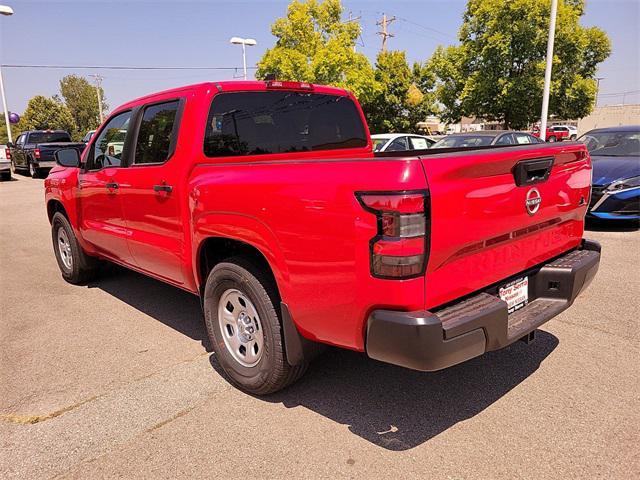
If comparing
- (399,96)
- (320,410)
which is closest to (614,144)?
(320,410)

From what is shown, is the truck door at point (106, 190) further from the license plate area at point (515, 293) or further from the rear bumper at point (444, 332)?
the license plate area at point (515, 293)

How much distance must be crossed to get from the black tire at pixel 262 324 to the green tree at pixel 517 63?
1948cm

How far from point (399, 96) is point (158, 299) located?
3176 centimetres

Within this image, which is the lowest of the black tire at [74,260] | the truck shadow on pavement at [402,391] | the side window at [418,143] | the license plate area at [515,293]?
the truck shadow on pavement at [402,391]

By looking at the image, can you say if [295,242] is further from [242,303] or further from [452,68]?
[452,68]

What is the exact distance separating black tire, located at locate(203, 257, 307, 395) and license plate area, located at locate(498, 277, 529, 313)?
1241 millimetres

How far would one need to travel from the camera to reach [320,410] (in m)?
2.95

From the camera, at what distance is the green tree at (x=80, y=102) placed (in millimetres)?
64375

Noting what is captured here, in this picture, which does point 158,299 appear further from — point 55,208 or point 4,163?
point 4,163

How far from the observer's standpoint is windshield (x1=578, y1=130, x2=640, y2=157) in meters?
8.59

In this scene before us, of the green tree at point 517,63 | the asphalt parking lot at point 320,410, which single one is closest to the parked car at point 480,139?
the asphalt parking lot at point 320,410

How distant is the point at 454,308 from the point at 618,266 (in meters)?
4.44

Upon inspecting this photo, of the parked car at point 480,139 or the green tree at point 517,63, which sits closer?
the parked car at point 480,139

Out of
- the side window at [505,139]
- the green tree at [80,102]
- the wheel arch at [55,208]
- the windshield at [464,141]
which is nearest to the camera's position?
the wheel arch at [55,208]
